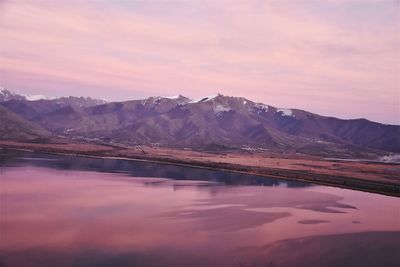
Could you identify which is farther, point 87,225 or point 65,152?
point 65,152

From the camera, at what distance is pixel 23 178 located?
64.4 m

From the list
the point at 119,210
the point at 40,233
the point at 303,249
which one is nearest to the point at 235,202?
the point at 119,210

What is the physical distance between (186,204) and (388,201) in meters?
30.5

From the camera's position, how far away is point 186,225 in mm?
39188

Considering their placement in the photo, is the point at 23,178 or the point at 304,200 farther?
the point at 23,178

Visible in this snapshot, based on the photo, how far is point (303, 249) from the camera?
33406mm

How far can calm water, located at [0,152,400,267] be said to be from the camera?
1157 inches

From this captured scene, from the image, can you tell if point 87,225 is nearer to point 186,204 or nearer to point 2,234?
point 2,234

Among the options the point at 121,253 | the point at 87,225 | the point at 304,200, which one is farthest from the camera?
the point at 304,200

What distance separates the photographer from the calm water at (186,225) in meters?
29.4

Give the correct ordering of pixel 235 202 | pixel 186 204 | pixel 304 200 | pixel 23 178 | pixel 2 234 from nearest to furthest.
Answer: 1. pixel 2 234
2. pixel 186 204
3. pixel 235 202
4. pixel 304 200
5. pixel 23 178

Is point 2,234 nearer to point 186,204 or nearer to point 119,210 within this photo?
point 119,210

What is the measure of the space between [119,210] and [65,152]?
94.1m

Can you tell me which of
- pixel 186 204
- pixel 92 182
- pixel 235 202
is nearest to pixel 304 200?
pixel 235 202
